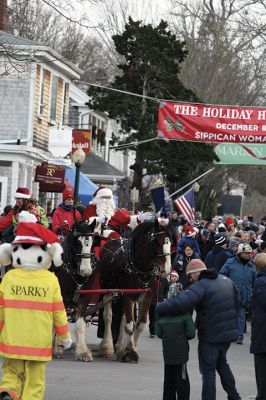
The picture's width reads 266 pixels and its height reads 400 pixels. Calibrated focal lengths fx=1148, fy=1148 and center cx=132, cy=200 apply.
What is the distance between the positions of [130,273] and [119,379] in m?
2.09

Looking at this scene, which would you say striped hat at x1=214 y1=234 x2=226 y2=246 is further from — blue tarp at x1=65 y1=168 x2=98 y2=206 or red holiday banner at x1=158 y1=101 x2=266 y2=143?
blue tarp at x1=65 y1=168 x2=98 y2=206

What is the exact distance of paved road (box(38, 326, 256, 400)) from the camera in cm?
1280

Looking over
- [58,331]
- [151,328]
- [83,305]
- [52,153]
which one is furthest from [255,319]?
[52,153]

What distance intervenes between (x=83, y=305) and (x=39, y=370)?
597 centimetres

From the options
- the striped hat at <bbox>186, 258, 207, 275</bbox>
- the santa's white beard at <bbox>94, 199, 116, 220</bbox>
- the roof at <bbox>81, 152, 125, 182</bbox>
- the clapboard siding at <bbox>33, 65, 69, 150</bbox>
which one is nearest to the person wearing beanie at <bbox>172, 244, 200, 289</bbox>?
the santa's white beard at <bbox>94, 199, 116, 220</bbox>

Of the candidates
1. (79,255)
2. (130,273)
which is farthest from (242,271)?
(79,255)

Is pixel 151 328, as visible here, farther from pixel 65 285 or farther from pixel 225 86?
pixel 225 86

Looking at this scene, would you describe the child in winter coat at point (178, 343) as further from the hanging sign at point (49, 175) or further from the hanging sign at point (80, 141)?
the hanging sign at point (49, 175)

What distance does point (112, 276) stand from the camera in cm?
1622

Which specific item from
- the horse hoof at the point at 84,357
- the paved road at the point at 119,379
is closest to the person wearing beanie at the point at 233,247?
the paved road at the point at 119,379

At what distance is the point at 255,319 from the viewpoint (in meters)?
12.1

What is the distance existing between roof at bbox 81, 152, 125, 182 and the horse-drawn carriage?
124ft

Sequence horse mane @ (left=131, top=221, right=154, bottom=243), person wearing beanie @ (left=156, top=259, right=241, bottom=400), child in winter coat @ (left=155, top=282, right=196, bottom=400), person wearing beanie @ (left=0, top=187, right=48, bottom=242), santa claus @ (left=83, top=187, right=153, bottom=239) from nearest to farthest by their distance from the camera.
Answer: child in winter coat @ (left=155, top=282, right=196, bottom=400)
person wearing beanie @ (left=156, top=259, right=241, bottom=400)
horse mane @ (left=131, top=221, right=154, bottom=243)
santa claus @ (left=83, top=187, right=153, bottom=239)
person wearing beanie @ (left=0, top=187, right=48, bottom=242)

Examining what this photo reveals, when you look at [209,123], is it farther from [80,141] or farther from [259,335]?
[259,335]
